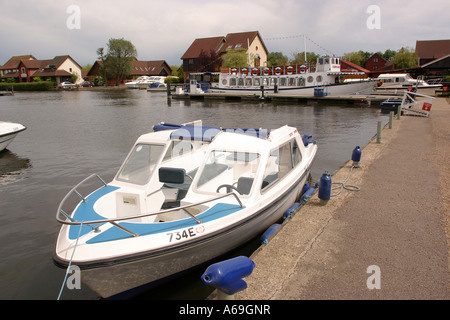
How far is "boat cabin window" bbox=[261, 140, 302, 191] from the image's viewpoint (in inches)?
→ 260

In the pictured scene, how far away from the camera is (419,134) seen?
593 inches

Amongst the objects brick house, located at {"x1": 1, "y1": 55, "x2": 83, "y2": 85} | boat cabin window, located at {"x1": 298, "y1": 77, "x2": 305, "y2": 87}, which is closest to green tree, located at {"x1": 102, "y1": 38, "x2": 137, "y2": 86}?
brick house, located at {"x1": 1, "y1": 55, "x2": 83, "y2": 85}

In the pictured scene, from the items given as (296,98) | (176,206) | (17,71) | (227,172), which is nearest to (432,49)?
(296,98)

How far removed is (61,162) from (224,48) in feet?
202

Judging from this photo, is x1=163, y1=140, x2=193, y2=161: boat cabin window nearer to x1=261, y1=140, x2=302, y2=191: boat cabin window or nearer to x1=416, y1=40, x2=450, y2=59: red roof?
x1=261, y1=140, x2=302, y2=191: boat cabin window

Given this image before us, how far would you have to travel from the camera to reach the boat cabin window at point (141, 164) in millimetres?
6641

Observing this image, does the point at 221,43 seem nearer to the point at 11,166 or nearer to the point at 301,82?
the point at 301,82

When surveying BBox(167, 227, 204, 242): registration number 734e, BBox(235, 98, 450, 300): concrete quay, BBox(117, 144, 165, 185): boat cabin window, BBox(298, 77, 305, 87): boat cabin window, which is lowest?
BBox(235, 98, 450, 300): concrete quay

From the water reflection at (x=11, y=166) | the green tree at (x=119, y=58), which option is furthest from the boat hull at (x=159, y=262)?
the green tree at (x=119, y=58)

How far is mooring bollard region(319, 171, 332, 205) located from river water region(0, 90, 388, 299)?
3161 millimetres

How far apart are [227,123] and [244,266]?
72.4ft

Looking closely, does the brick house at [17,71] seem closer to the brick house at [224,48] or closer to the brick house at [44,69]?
the brick house at [44,69]

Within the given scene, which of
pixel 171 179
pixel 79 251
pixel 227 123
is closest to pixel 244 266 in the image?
pixel 79 251

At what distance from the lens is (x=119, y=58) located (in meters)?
87.1
